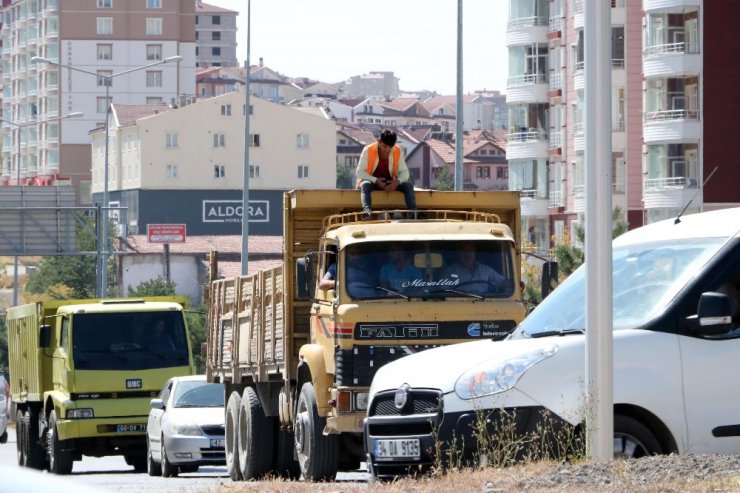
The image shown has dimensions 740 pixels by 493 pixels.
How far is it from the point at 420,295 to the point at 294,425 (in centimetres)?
211

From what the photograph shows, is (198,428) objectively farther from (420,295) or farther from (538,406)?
(538,406)

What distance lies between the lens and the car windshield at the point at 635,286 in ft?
37.9

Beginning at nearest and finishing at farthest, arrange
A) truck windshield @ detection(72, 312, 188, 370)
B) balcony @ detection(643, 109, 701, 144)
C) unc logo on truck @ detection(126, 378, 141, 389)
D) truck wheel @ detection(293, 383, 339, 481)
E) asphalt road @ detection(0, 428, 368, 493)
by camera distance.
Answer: asphalt road @ detection(0, 428, 368, 493), truck wheel @ detection(293, 383, 339, 481), truck windshield @ detection(72, 312, 188, 370), unc logo on truck @ detection(126, 378, 141, 389), balcony @ detection(643, 109, 701, 144)

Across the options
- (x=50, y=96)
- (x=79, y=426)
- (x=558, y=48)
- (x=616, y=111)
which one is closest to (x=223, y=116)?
(x=50, y=96)

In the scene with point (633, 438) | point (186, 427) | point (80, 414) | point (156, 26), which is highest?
point (156, 26)

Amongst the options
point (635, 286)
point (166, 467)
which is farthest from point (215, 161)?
point (635, 286)

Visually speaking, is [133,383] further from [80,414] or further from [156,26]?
[156,26]

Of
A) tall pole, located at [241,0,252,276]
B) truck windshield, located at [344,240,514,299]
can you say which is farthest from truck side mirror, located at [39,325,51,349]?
tall pole, located at [241,0,252,276]

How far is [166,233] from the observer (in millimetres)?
129500

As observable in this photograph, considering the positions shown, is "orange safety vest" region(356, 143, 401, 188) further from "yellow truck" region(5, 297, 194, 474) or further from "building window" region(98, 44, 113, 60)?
"building window" region(98, 44, 113, 60)

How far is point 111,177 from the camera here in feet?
502

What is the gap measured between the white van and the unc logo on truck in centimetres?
1615

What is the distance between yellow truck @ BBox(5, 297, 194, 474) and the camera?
27.5m

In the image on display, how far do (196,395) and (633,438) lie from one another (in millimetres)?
15028
